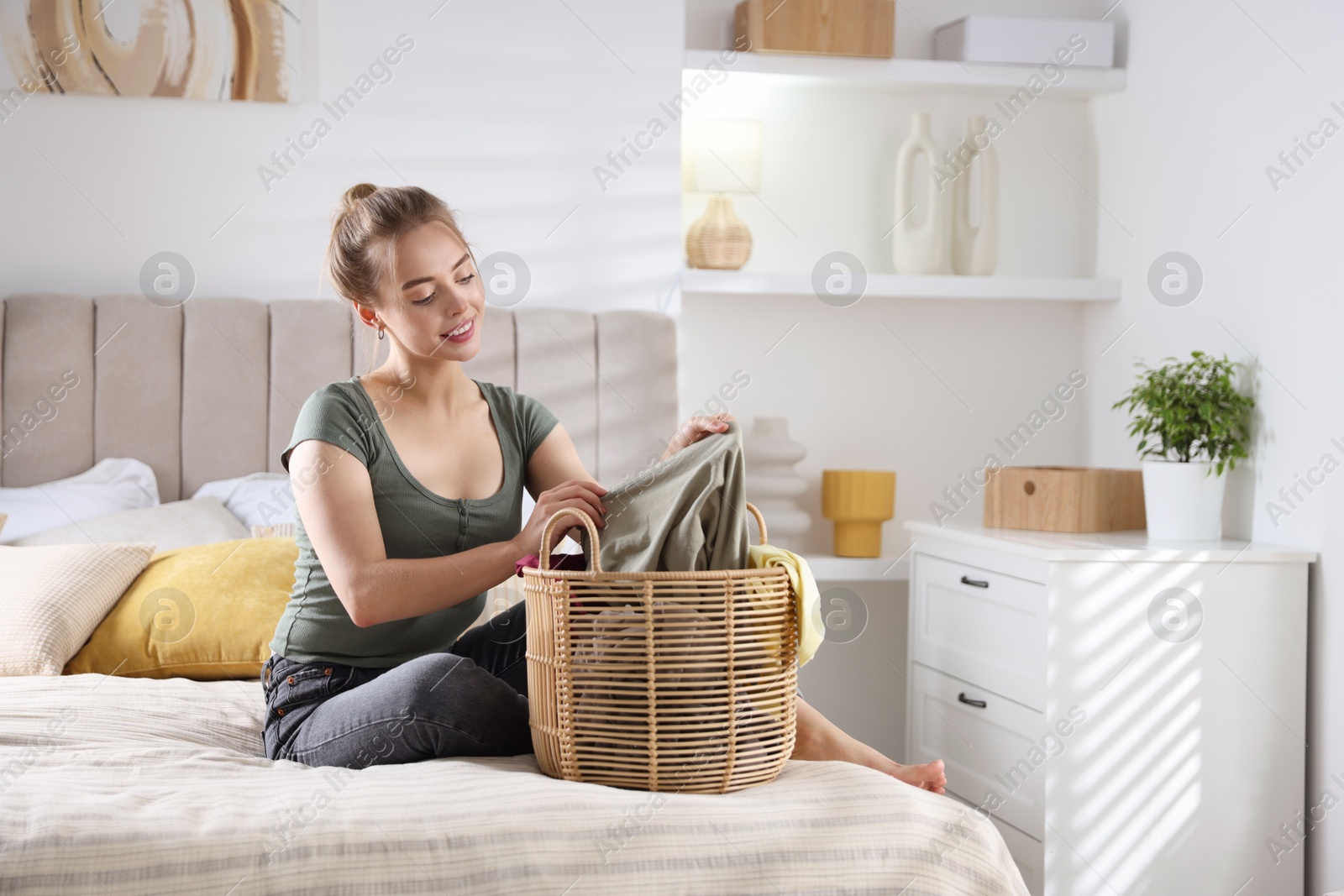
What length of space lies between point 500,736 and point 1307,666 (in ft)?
5.53

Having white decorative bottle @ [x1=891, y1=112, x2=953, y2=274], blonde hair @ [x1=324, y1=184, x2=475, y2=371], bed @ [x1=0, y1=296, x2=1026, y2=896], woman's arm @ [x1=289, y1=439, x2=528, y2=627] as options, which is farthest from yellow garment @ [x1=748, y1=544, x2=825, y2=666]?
white decorative bottle @ [x1=891, y1=112, x2=953, y2=274]

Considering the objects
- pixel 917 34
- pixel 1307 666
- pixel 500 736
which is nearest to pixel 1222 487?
pixel 1307 666

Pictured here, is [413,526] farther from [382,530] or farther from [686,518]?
[686,518]

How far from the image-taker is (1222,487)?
2385mm

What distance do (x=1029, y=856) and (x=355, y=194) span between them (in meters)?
1.75

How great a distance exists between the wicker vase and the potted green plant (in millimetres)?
1041

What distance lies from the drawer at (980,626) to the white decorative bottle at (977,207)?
835 millimetres

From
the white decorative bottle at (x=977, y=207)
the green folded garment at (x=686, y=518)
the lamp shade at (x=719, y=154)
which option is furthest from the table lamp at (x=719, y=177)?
the green folded garment at (x=686, y=518)

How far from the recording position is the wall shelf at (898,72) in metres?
2.93

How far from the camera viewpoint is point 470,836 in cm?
109

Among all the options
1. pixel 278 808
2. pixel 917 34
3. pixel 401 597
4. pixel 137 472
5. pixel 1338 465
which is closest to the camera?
pixel 278 808

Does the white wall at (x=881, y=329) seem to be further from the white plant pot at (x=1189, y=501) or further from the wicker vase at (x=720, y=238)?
the white plant pot at (x=1189, y=501)

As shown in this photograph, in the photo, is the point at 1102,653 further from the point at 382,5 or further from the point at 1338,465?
the point at 382,5

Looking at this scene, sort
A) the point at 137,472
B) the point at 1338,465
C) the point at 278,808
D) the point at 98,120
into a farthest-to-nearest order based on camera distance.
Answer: the point at 98,120
the point at 137,472
the point at 1338,465
the point at 278,808
